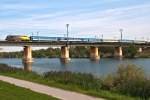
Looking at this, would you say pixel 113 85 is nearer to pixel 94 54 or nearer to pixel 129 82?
pixel 129 82

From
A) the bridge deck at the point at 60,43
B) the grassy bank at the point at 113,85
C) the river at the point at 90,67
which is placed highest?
the bridge deck at the point at 60,43

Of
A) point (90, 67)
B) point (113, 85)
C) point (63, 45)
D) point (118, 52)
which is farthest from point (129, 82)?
point (118, 52)

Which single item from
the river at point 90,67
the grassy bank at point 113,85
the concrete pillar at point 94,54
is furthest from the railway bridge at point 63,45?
the grassy bank at point 113,85

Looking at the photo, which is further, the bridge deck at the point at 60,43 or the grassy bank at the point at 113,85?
the bridge deck at the point at 60,43

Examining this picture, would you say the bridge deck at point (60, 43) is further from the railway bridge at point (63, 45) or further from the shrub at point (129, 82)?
the shrub at point (129, 82)

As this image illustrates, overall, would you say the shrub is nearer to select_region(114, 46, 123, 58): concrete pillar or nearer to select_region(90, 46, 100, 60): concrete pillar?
select_region(90, 46, 100, 60): concrete pillar

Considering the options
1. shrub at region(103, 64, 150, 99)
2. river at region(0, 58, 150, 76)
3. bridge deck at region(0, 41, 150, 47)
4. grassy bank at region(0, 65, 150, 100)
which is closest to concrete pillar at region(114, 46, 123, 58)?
bridge deck at region(0, 41, 150, 47)

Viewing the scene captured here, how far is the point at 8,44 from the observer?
11275 centimetres

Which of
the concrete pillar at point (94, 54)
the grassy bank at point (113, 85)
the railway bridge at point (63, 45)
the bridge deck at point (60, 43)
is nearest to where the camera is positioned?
the grassy bank at point (113, 85)

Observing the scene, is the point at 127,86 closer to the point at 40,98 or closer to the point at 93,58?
the point at 40,98

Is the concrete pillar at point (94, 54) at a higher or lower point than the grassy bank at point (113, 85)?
lower

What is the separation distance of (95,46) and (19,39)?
104 ft

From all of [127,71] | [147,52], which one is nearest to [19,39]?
[147,52]

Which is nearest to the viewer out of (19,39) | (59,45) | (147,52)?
(19,39)
